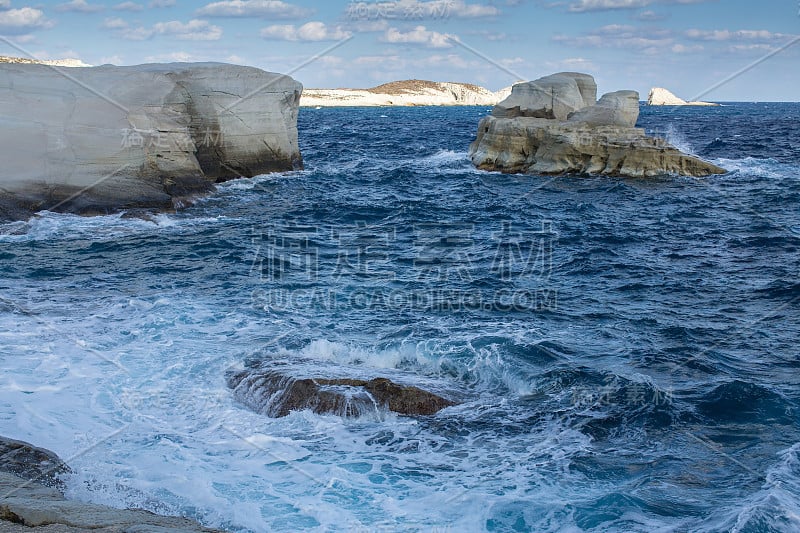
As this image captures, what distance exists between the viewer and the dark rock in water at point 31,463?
7.62 metres

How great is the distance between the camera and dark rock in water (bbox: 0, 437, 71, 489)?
7621mm

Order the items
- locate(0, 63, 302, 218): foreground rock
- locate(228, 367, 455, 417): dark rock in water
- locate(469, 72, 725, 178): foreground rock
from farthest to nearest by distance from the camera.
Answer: locate(469, 72, 725, 178): foreground rock < locate(0, 63, 302, 218): foreground rock < locate(228, 367, 455, 417): dark rock in water

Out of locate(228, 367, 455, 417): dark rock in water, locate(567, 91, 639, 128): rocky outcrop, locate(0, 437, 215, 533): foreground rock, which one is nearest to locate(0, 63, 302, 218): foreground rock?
locate(567, 91, 639, 128): rocky outcrop

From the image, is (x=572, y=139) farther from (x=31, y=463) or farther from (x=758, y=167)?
(x=31, y=463)

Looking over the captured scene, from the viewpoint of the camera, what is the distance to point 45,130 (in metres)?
22.9

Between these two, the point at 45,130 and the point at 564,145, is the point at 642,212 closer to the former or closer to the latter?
the point at 564,145

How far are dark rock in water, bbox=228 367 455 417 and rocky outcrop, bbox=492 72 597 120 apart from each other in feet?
96.2

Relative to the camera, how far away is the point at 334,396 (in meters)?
10.2

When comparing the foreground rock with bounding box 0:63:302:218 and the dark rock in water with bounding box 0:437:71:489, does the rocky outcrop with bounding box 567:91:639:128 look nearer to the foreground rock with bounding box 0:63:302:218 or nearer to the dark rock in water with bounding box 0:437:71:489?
the foreground rock with bounding box 0:63:302:218

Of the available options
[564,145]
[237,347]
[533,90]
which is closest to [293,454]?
[237,347]

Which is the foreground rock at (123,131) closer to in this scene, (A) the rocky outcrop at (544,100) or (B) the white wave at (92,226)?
(B) the white wave at (92,226)

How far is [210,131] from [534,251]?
599 inches

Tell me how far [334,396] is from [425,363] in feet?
7.43

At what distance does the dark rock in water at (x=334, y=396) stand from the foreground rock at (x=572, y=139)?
25787 mm
